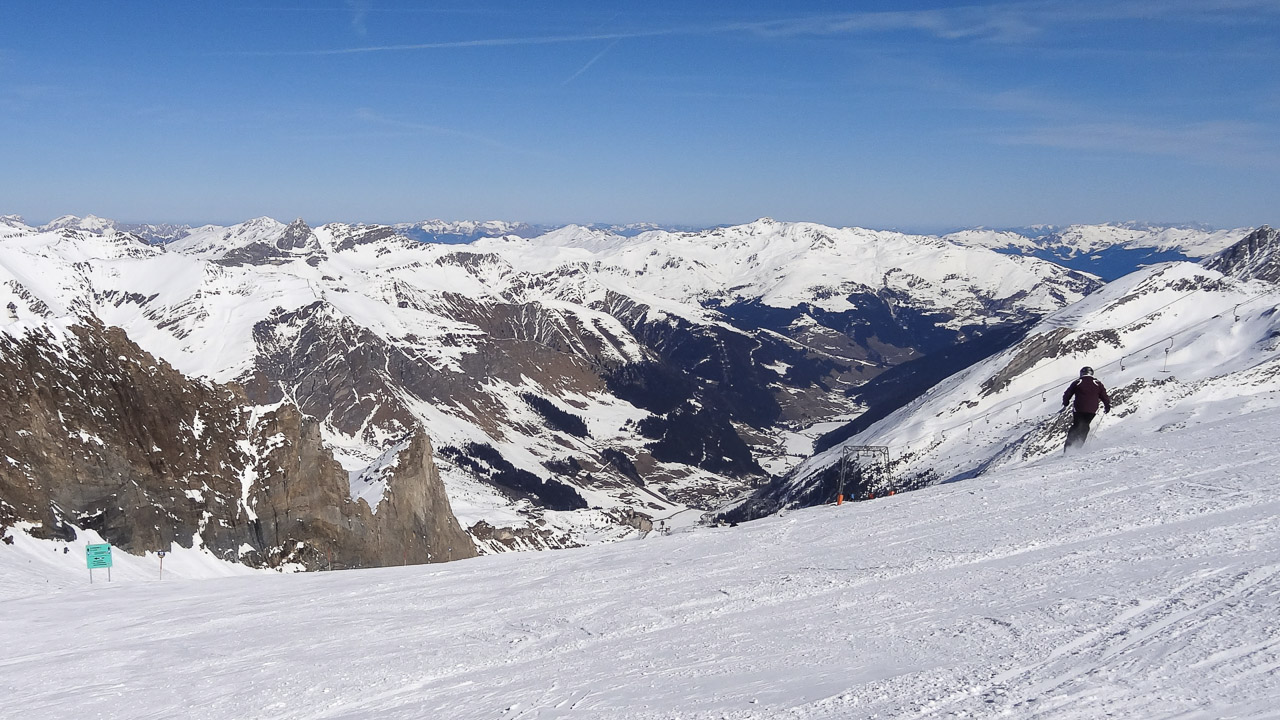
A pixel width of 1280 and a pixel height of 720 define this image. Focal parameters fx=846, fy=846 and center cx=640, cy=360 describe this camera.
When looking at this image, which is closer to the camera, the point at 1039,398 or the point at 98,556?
the point at 98,556

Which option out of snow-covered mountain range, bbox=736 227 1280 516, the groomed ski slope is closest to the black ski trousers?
the groomed ski slope

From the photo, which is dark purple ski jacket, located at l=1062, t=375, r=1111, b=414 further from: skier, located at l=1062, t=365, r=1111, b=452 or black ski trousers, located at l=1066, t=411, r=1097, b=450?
black ski trousers, located at l=1066, t=411, r=1097, b=450

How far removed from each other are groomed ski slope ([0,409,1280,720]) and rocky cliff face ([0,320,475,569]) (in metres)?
25.2

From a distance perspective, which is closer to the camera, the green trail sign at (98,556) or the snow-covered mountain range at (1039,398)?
the green trail sign at (98,556)

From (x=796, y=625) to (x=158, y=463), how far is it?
5022 cm

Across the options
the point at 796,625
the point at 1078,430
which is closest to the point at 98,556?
the point at 796,625

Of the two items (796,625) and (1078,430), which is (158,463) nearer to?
(796,625)

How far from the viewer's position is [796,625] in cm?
1324

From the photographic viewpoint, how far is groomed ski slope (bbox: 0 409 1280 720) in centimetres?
984

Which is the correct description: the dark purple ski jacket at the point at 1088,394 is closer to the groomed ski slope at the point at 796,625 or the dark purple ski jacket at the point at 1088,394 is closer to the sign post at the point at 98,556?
the groomed ski slope at the point at 796,625

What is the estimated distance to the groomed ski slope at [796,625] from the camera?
32.3 ft

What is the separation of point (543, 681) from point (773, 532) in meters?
10.6

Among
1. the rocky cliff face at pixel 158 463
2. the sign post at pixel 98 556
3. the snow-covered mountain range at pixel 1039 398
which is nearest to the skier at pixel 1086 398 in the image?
the sign post at pixel 98 556

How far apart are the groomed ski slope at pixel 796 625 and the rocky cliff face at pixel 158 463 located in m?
25.2
